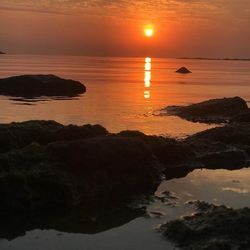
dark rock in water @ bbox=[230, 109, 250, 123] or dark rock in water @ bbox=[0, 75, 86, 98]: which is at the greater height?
dark rock in water @ bbox=[230, 109, 250, 123]

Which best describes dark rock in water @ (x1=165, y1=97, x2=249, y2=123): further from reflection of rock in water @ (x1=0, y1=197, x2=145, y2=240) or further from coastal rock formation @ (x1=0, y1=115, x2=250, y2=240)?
reflection of rock in water @ (x1=0, y1=197, x2=145, y2=240)

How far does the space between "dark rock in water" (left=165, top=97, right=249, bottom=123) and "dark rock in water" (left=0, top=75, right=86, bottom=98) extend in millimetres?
22093

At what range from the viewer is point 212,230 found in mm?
9156

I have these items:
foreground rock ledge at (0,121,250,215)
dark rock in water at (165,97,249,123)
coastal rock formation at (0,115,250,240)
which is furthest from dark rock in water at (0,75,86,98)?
coastal rock formation at (0,115,250,240)

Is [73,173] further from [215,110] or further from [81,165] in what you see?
[215,110]

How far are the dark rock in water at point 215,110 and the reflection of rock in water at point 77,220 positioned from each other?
19.2 metres

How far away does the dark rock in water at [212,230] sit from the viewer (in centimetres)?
874

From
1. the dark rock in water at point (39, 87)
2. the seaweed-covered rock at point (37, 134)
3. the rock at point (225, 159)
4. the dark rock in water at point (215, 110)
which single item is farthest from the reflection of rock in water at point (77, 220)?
the dark rock in water at point (39, 87)

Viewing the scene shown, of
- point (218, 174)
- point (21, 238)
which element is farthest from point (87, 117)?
point (21, 238)

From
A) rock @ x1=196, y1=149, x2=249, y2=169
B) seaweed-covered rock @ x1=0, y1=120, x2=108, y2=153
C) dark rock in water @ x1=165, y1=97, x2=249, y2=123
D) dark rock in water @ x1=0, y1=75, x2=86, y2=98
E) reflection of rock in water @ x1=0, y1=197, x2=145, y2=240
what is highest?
seaweed-covered rock @ x1=0, y1=120, x2=108, y2=153

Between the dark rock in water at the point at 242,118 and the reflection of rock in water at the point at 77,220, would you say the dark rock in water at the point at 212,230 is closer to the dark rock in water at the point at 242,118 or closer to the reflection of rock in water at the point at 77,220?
the reflection of rock in water at the point at 77,220

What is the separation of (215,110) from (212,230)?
76.2 ft

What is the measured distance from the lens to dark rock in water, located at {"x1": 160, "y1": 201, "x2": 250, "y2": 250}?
8742 millimetres

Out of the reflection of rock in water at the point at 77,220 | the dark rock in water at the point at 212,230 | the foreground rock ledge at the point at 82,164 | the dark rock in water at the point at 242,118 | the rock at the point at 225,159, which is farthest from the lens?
the dark rock in water at the point at 242,118
